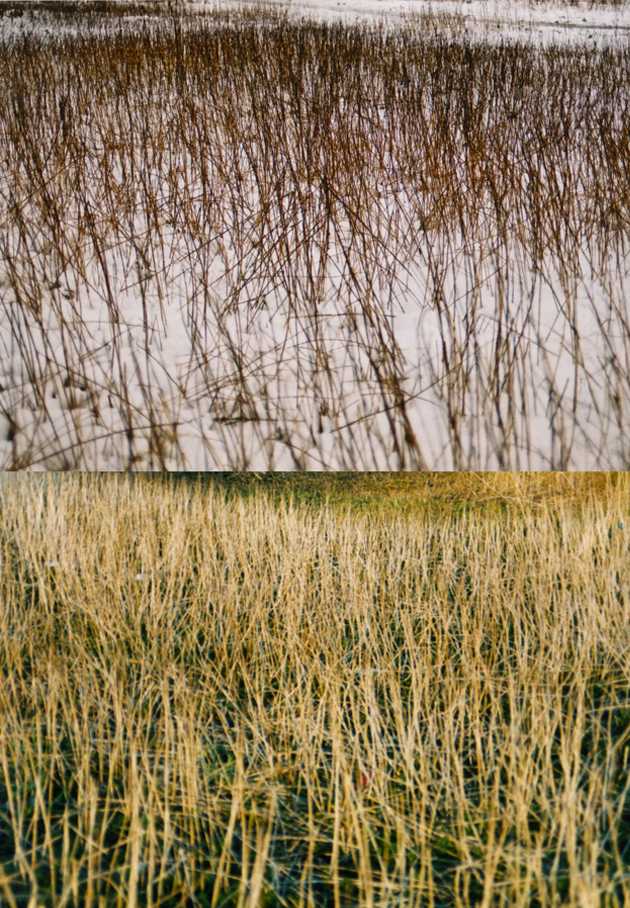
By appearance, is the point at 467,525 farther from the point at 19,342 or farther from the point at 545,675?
the point at 19,342

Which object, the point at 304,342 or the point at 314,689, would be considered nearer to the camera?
the point at 314,689

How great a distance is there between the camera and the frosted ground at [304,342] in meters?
2.01

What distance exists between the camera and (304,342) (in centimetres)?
208

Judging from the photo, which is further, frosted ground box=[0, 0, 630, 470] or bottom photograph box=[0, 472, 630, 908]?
frosted ground box=[0, 0, 630, 470]

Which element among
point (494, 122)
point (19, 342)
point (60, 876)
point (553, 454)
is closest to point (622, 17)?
point (494, 122)

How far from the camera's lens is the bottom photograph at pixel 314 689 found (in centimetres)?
106

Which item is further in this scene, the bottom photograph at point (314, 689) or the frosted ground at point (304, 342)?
the frosted ground at point (304, 342)

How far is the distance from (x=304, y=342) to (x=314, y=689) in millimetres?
916

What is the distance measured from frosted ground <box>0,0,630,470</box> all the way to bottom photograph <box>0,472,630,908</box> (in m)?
0.10

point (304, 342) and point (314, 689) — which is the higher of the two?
point (304, 342)

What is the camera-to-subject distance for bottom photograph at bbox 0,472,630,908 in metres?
1.06

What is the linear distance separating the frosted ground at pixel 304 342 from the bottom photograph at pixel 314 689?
0.10 m

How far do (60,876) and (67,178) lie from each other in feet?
5.99

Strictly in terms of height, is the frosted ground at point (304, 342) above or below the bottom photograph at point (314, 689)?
above
